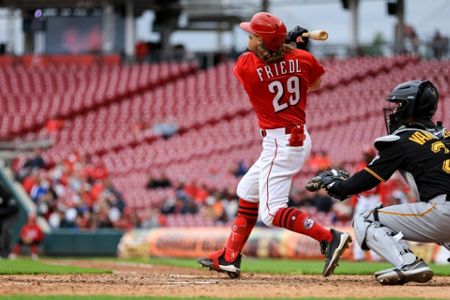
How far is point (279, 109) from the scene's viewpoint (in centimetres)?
780

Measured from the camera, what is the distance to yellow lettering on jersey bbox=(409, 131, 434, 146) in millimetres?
7070

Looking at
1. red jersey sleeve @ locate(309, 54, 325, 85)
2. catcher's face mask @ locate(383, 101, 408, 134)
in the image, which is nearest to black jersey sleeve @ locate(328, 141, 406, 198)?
catcher's face mask @ locate(383, 101, 408, 134)

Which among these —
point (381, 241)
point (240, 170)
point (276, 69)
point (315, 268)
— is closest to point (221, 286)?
point (381, 241)

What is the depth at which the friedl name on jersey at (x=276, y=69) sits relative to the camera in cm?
777

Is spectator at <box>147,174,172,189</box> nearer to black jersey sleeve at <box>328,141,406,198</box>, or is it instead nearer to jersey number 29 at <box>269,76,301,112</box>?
jersey number 29 at <box>269,76,301,112</box>

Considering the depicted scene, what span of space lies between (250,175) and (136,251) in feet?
37.3

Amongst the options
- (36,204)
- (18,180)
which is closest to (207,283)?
(36,204)

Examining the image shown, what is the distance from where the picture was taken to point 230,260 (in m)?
8.20

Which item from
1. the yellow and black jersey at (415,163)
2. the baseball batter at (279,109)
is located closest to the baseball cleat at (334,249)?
the baseball batter at (279,109)

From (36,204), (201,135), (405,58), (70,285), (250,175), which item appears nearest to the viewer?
(70,285)

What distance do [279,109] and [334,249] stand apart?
1157 millimetres

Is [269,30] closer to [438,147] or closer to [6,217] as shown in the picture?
[438,147]

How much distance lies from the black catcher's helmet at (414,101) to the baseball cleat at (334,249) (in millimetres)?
943

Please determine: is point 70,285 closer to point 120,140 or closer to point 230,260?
point 230,260
